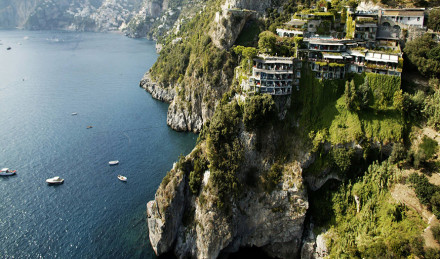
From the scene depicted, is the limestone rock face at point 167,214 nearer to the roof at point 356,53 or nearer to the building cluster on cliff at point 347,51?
the building cluster on cliff at point 347,51

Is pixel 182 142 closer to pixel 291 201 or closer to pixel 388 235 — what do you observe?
pixel 291 201

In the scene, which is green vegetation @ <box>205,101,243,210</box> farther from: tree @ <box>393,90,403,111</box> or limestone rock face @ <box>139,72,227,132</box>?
limestone rock face @ <box>139,72,227,132</box>

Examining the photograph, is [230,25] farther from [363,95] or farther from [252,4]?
[363,95]

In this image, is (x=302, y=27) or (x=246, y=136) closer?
(x=246, y=136)

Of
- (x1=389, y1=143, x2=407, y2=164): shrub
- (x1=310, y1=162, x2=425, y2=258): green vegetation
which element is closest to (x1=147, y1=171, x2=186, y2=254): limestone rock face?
(x1=310, y1=162, x2=425, y2=258): green vegetation

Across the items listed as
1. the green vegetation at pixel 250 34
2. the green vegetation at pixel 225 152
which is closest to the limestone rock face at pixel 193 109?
the green vegetation at pixel 250 34

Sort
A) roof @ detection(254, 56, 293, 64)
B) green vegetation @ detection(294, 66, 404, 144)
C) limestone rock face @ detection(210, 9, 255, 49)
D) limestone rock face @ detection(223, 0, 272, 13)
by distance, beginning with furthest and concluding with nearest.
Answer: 1. limestone rock face @ detection(223, 0, 272, 13)
2. limestone rock face @ detection(210, 9, 255, 49)
3. roof @ detection(254, 56, 293, 64)
4. green vegetation @ detection(294, 66, 404, 144)

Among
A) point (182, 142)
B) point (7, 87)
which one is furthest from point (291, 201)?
point (7, 87)
